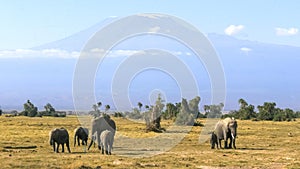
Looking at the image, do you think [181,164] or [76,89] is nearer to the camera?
[181,164]

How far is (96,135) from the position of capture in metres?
37.6

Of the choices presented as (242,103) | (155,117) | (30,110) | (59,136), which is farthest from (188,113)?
(30,110)

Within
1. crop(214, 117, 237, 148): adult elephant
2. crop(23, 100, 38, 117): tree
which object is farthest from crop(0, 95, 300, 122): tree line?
crop(214, 117, 237, 148): adult elephant

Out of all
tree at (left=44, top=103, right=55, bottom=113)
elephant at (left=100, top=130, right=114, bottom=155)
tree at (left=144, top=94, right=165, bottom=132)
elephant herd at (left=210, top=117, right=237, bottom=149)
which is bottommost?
elephant at (left=100, top=130, right=114, bottom=155)

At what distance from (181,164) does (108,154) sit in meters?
6.81

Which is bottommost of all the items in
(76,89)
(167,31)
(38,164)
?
(38,164)

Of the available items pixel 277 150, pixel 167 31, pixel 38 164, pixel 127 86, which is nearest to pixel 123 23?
pixel 127 86

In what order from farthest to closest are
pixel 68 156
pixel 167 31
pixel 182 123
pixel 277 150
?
pixel 182 123 < pixel 167 31 < pixel 277 150 < pixel 68 156

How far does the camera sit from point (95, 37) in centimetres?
3856

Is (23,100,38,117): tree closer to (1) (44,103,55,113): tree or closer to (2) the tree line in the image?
(2) the tree line

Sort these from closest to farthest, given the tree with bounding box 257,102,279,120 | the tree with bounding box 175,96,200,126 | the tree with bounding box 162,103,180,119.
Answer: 1. the tree with bounding box 175,96,200,126
2. the tree with bounding box 162,103,180,119
3. the tree with bounding box 257,102,279,120

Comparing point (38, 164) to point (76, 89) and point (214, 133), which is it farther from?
point (214, 133)

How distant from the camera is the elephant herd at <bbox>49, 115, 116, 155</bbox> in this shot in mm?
33316

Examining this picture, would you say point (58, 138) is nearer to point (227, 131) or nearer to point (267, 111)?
point (227, 131)
